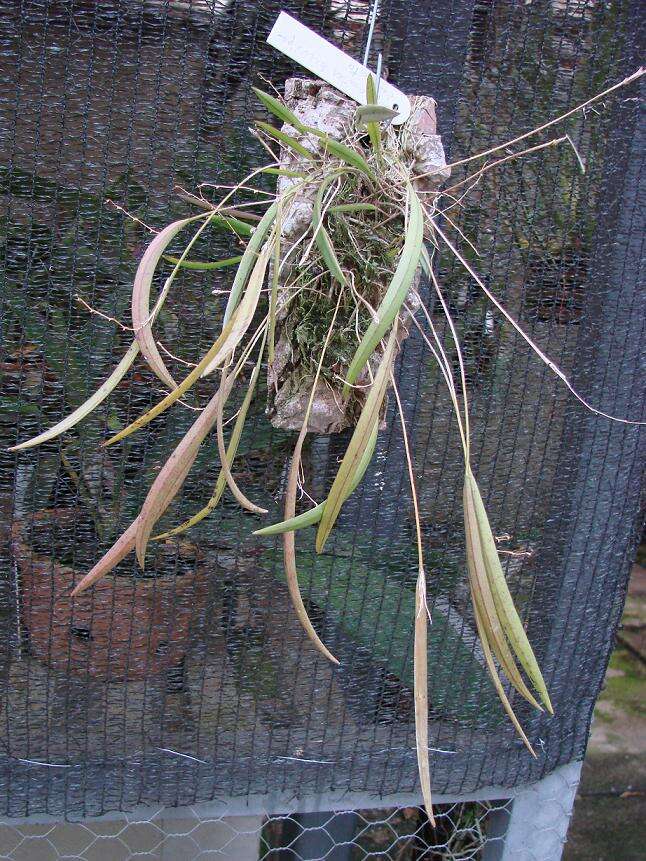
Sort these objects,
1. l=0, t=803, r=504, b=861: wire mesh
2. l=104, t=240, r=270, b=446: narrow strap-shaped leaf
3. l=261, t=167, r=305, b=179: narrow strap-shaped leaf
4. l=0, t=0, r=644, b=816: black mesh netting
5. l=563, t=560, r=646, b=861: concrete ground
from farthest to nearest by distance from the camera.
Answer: l=563, t=560, r=646, b=861: concrete ground
l=0, t=803, r=504, b=861: wire mesh
l=0, t=0, r=644, b=816: black mesh netting
l=261, t=167, r=305, b=179: narrow strap-shaped leaf
l=104, t=240, r=270, b=446: narrow strap-shaped leaf

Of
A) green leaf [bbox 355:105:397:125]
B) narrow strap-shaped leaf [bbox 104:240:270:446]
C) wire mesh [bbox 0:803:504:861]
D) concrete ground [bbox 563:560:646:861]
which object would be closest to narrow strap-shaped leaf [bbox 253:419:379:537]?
narrow strap-shaped leaf [bbox 104:240:270:446]

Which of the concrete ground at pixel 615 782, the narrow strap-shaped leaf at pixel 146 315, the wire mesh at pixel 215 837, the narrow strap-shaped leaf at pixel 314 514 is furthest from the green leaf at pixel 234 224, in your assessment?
the concrete ground at pixel 615 782

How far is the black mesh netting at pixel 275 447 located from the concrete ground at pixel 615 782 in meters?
0.85

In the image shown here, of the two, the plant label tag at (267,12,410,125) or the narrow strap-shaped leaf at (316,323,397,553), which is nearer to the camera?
the narrow strap-shaped leaf at (316,323,397,553)

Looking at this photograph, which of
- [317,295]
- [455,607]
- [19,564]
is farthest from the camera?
[455,607]

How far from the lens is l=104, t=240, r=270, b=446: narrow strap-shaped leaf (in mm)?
467

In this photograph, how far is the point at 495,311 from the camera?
0.81m

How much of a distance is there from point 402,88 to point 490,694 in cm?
67

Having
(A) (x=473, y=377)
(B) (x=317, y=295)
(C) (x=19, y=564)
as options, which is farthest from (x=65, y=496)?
(A) (x=473, y=377)

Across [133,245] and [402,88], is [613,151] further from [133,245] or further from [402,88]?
[133,245]

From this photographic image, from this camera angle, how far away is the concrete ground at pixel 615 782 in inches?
61.2

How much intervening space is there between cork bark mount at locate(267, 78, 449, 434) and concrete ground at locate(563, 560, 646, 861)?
136 centimetres

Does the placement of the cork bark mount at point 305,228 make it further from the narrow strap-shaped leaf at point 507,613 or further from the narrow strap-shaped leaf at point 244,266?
the narrow strap-shaped leaf at point 507,613

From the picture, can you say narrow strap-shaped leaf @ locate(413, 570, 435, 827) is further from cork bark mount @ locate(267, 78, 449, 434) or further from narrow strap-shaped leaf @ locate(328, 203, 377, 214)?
narrow strap-shaped leaf @ locate(328, 203, 377, 214)
